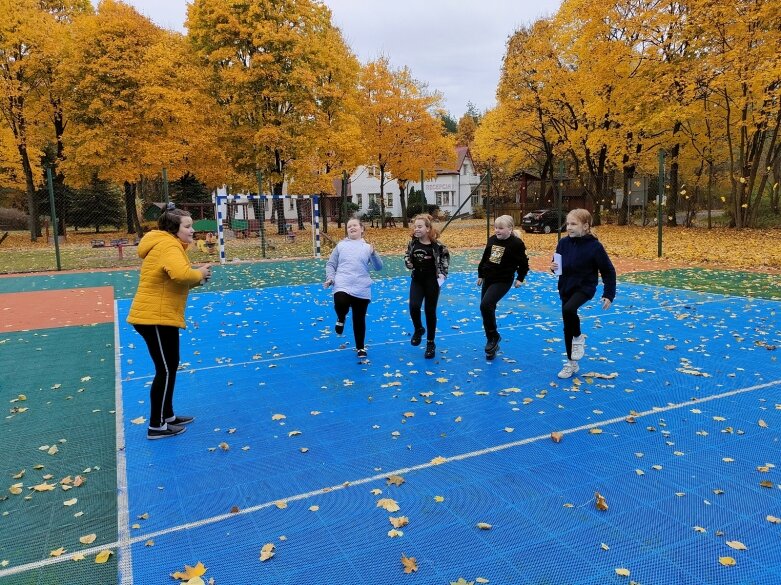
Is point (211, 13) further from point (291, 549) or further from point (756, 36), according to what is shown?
point (291, 549)

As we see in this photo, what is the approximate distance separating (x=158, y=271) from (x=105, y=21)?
27.5 m

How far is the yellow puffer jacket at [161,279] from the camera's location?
4199 millimetres

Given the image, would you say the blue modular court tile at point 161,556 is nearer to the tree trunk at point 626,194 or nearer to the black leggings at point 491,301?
the black leggings at point 491,301

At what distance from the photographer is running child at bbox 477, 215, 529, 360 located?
649 cm

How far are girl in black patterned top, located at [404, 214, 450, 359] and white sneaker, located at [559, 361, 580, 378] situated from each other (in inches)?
60.0

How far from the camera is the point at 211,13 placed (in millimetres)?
25828

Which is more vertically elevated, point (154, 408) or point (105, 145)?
point (105, 145)

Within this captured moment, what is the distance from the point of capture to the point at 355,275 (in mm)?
6496

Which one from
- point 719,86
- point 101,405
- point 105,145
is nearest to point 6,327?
point 101,405

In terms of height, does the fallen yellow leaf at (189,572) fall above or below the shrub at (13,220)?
below

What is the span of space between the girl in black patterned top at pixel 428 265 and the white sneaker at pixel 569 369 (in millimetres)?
1523

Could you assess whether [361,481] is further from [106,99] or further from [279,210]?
[106,99]

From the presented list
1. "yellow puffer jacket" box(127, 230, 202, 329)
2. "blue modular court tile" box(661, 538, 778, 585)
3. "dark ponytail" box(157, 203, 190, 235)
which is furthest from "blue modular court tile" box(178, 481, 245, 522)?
"blue modular court tile" box(661, 538, 778, 585)

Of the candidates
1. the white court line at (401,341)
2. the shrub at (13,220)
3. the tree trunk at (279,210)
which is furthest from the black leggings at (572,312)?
the shrub at (13,220)
